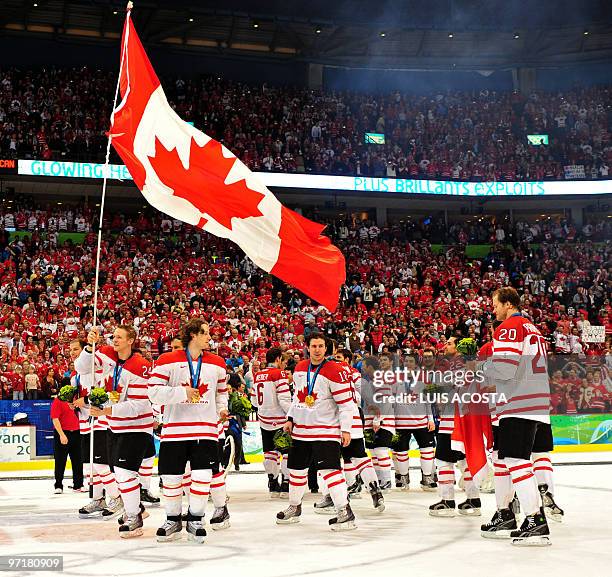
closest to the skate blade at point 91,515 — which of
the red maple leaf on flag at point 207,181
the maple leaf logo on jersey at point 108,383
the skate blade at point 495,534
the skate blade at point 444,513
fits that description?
the maple leaf logo on jersey at point 108,383

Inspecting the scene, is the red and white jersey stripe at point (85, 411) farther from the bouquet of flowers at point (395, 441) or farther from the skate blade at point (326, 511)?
the bouquet of flowers at point (395, 441)

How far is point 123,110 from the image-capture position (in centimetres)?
1120

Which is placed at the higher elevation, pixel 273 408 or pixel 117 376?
pixel 117 376

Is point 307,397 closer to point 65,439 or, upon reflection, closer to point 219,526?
point 219,526

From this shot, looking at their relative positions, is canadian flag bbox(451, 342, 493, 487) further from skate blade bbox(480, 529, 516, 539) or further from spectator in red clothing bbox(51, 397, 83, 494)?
spectator in red clothing bbox(51, 397, 83, 494)

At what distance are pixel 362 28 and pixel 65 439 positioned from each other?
1278 inches

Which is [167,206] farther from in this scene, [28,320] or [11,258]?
[11,258]

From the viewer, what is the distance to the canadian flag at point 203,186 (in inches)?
434

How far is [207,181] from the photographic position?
11086 millimetres

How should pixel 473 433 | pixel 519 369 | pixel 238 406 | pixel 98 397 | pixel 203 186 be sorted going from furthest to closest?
pixel 203 186 → pixel 238 406 → pixel 473 433 → pixel 98 397 → pixel 519 369

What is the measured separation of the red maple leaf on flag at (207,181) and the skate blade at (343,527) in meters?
3.95

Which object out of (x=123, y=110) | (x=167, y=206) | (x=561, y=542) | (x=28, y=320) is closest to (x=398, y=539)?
(x=561, y=542)

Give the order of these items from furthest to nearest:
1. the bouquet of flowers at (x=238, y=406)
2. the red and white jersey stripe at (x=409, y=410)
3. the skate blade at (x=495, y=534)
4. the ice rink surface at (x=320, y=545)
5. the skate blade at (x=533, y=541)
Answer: the red and white jersey stripe at (x=409, y=410), the bouquet of flowers at (x=238, y=406), the skate blade at (x=495, y=534), the skate blade at (x=533, y=541), the ice rink surface at (x=320, y=545)

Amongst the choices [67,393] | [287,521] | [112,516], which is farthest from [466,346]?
[67,393]
